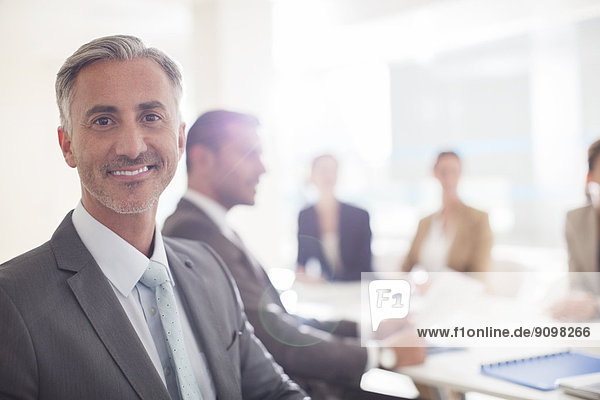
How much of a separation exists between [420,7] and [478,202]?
457 cm

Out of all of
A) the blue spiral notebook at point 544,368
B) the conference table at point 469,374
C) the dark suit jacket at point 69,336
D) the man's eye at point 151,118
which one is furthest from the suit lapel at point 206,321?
the blue spiral notebook at point 544,368

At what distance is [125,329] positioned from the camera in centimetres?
107

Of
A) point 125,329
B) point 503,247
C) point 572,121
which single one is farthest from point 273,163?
point 503,247

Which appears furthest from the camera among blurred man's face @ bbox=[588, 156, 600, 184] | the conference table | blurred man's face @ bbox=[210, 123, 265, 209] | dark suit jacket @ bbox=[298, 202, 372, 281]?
dark suit jacket @ bbox=[298, 202, 372, 281]

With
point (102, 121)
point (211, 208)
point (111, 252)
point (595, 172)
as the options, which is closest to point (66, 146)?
point (102, 121)

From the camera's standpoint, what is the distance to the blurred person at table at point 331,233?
3.75 m

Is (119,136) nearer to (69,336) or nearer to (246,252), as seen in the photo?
(69,336)

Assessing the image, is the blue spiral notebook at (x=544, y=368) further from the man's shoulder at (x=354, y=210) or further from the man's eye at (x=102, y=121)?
the man's shoulder at (x=354, y=210)

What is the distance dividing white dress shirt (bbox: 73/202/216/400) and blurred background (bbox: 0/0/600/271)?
0.47 feet

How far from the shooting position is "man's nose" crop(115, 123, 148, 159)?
3.61ft

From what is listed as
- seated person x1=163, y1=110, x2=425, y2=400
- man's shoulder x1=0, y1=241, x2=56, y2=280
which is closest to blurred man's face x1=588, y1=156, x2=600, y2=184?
seated person x1=163, y1=110, x2=425, y2=400

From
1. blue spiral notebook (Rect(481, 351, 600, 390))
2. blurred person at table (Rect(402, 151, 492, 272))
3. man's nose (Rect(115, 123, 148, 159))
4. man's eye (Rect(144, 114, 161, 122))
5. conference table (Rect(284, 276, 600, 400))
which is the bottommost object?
conference table (Rect(284, 276, 600, 400))

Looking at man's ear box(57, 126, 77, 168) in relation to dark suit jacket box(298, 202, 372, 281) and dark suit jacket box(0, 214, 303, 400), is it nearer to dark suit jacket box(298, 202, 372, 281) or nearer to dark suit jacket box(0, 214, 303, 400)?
dark suit jacket box(0, 214, 303, 400)

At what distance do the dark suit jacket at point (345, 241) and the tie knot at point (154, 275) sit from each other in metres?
2.49
